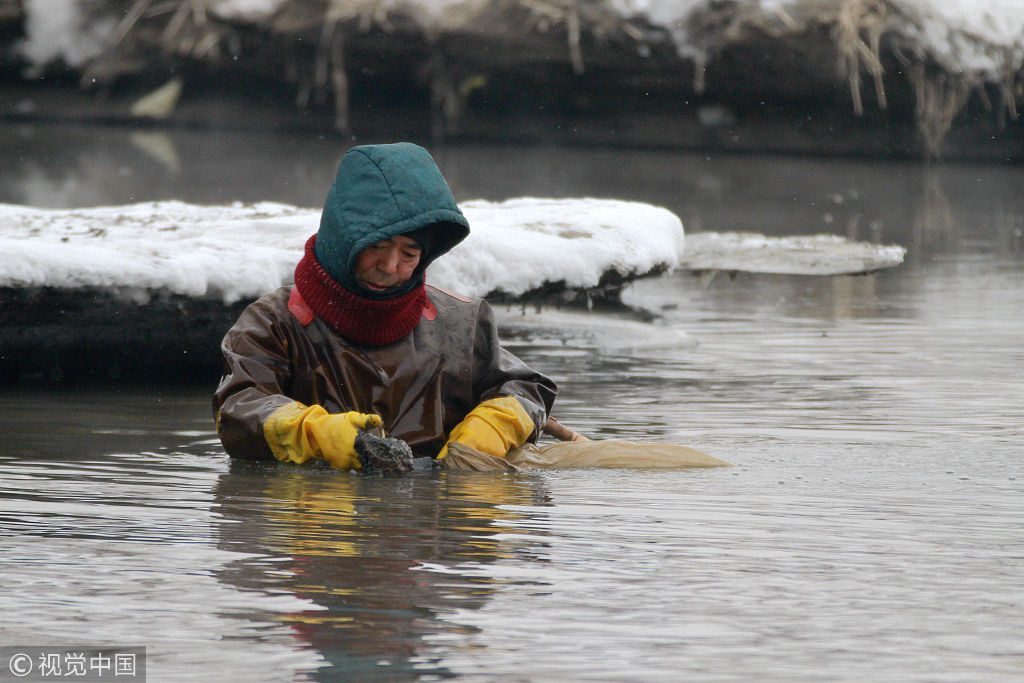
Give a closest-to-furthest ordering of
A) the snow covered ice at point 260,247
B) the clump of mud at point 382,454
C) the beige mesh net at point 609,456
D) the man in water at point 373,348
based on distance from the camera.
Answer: the clump of mud at point 382,454 < the man in water at point 373,348 < the beige mesh net at point 609,456 < the snow covered ice at point 260,247

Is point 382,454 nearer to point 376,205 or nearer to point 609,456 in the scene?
point 376,205

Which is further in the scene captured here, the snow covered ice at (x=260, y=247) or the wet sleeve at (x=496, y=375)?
the snow covered ice at (x=260, y=247)

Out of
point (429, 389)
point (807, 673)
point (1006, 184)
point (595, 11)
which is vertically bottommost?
point (807, 673)

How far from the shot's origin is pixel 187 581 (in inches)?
120

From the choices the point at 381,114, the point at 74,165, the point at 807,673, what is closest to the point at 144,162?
the point at 74,165

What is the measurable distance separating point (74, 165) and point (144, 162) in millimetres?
712

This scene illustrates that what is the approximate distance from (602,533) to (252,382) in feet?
3.75

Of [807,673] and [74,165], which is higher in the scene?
[74,165]

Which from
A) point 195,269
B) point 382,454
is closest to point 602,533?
point 382,454

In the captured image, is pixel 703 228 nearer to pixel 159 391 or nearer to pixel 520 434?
pixel 159 391

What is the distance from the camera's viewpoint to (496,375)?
4496 mm

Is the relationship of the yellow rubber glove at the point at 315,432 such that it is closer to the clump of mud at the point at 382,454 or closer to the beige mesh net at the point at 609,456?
the clump of mud at the point at 382,454

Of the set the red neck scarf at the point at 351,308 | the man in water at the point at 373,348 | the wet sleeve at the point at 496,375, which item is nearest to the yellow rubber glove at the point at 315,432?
the man in water at the point at 373,348

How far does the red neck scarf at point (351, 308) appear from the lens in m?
4.24
